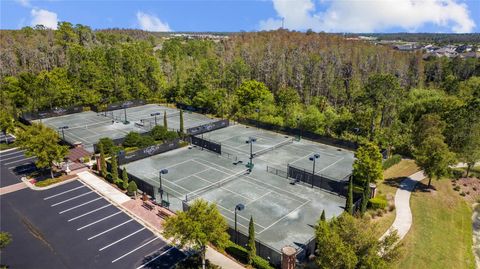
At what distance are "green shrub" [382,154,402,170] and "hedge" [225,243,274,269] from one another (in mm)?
24658

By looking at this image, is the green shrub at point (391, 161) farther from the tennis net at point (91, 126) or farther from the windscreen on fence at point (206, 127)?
the tennis net at point (91, 126)

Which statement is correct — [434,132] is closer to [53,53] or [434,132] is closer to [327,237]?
[327,237]

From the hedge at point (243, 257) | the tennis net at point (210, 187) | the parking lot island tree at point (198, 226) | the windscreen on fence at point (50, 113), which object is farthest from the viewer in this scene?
the windscreen on fence at point (50, 113)

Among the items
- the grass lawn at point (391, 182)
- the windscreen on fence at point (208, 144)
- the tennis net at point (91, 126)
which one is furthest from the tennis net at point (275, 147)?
the tennis net at point (91, 126)

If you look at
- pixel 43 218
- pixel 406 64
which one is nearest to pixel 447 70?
pixel 406 64

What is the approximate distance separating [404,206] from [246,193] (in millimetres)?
15424

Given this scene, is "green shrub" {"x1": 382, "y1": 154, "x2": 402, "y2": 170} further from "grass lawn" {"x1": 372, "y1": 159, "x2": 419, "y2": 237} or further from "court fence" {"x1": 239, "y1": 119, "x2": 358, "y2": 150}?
Result: "court fence" {"x1": 239, "y1": 119, "x2": 358, "y2": 150}

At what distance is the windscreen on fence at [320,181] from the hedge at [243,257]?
1345 cm

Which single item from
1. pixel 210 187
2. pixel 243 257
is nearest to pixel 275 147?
pixel 210 187

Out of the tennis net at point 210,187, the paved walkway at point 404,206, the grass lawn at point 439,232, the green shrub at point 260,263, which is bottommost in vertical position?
the grass lawn at point 439,232

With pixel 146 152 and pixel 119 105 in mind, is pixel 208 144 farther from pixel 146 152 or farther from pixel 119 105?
pixel 119 105

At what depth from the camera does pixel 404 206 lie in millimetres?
31031

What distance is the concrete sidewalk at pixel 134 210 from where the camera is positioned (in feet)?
74.0

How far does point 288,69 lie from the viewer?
3172 inches
